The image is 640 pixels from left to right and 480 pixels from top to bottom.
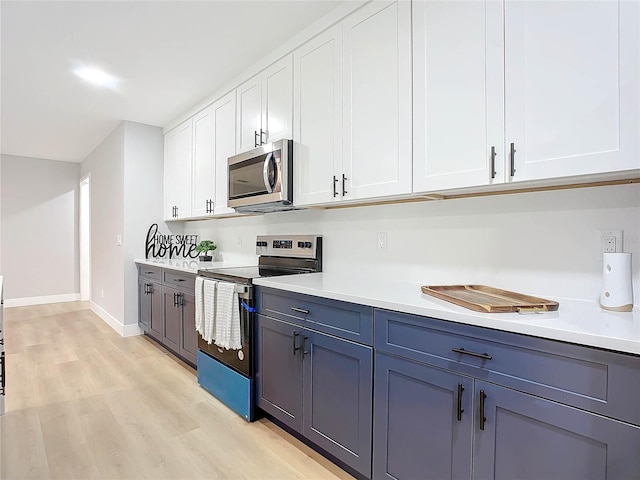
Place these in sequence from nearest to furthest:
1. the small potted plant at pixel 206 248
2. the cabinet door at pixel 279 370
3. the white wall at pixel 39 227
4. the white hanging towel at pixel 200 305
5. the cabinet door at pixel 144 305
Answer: the cabinet door at pixel 279 370 → the white hanging towel at pixel 200 305 → the small potted plant at pixel 206 248 → the cabinet door at pixel 144 305 → the white wall at pixel 39 227

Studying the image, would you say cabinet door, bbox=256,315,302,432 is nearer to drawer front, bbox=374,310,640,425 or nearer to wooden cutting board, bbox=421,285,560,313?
drawer front, bbox=374,310,640,425

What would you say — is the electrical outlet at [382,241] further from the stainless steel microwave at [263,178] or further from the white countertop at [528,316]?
the stainless steel microwave at [263,178]

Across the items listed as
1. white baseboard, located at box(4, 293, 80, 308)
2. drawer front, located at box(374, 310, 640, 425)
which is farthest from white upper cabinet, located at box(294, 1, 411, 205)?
white baseboard, located at box(4, 293, 80, 308)

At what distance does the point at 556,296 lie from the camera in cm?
157

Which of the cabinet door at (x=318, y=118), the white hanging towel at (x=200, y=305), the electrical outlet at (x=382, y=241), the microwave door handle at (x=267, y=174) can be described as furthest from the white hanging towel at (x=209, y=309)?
the electrical outlet at (x=382, y=241)

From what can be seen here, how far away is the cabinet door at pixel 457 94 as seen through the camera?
4.84 feet

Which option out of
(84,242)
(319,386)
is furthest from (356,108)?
(84,242)

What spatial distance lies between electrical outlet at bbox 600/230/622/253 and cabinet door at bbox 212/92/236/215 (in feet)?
8.36

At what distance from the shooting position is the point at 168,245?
4.50 meters

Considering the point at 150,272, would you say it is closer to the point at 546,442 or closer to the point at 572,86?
the point at 546,442

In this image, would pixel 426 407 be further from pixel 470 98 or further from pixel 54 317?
pixel 54 317

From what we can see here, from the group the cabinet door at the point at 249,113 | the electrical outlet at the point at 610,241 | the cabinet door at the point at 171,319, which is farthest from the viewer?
the cabinet door at the point at 171,319

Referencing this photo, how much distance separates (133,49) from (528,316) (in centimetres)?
293

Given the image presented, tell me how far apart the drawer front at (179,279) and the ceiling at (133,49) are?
1.67 metres
